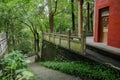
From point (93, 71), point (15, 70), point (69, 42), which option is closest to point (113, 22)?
Result: point (69, 42)

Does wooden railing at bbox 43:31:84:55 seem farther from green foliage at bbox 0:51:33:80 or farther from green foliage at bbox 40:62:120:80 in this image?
green foliage at bbox 0:51:33:80

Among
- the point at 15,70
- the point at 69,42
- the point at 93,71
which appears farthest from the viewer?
the point at 69,42

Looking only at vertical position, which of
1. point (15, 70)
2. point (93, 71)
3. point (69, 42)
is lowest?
point (93, 71)

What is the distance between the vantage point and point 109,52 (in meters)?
10.8

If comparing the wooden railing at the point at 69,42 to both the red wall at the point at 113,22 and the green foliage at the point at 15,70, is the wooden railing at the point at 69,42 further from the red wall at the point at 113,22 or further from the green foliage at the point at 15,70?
the green foliage at the point at 15,70

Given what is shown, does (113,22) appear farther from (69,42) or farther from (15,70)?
(15,70)

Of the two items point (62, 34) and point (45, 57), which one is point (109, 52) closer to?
point (62, 34)

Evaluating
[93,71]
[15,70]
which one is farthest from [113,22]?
[15,70]

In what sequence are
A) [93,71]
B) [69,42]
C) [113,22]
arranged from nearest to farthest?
[93,71], [113,22], [69,42]

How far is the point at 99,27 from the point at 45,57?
28.9 feet

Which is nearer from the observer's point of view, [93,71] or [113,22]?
[93,71]

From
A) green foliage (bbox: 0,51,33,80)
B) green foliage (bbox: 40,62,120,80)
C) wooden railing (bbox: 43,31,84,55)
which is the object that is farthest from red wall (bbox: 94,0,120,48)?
green foliage (bbox: 0,51,33,80)

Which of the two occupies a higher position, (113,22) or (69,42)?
(113,22)

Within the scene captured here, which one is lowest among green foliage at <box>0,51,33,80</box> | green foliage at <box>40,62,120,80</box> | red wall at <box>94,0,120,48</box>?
green foliage at <box>40,62,120,80</box>
